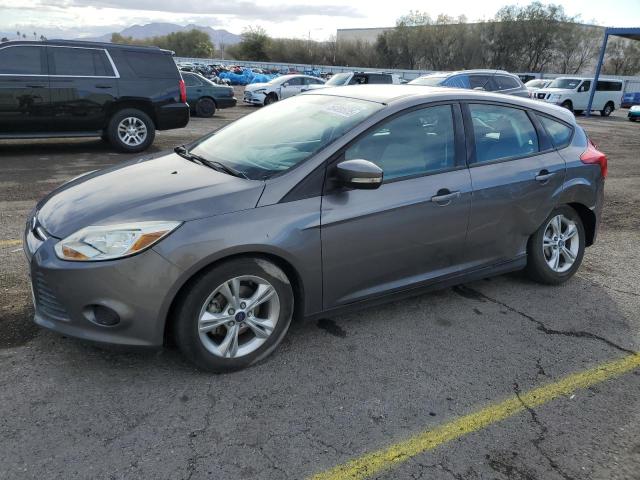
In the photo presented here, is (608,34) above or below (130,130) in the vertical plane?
above

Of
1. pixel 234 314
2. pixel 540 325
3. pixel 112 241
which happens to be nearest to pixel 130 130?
pixel 112 241

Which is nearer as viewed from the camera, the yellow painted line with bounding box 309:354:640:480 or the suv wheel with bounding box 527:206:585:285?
the yellow painted line with bounding box 309:354:640:480

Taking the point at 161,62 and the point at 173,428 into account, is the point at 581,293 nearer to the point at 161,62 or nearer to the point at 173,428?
the point at 173,428

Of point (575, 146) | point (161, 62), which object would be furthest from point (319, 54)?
point (575, 146)

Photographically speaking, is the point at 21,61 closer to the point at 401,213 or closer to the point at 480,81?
the point at 401,213

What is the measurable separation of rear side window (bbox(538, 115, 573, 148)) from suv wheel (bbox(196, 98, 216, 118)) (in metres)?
14.7

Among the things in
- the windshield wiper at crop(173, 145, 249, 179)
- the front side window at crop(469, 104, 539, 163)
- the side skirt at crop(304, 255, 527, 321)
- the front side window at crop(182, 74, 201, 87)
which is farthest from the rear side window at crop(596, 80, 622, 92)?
the windshield wiper at crop(173, 145, 249, 179)

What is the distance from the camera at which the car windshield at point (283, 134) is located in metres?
3.36

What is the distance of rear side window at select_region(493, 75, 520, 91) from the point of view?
1452cm

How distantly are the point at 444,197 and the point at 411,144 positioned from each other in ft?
1.39

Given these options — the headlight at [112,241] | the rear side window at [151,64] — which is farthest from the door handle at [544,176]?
the rear side window at [151,64]

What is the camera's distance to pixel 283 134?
3748mm

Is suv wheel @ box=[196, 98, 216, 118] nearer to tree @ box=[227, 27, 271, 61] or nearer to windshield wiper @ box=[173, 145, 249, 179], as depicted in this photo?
windshield wiper @ box=[173, 145, 249, 179]

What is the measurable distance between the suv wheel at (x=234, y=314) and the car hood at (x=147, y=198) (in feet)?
1.16
